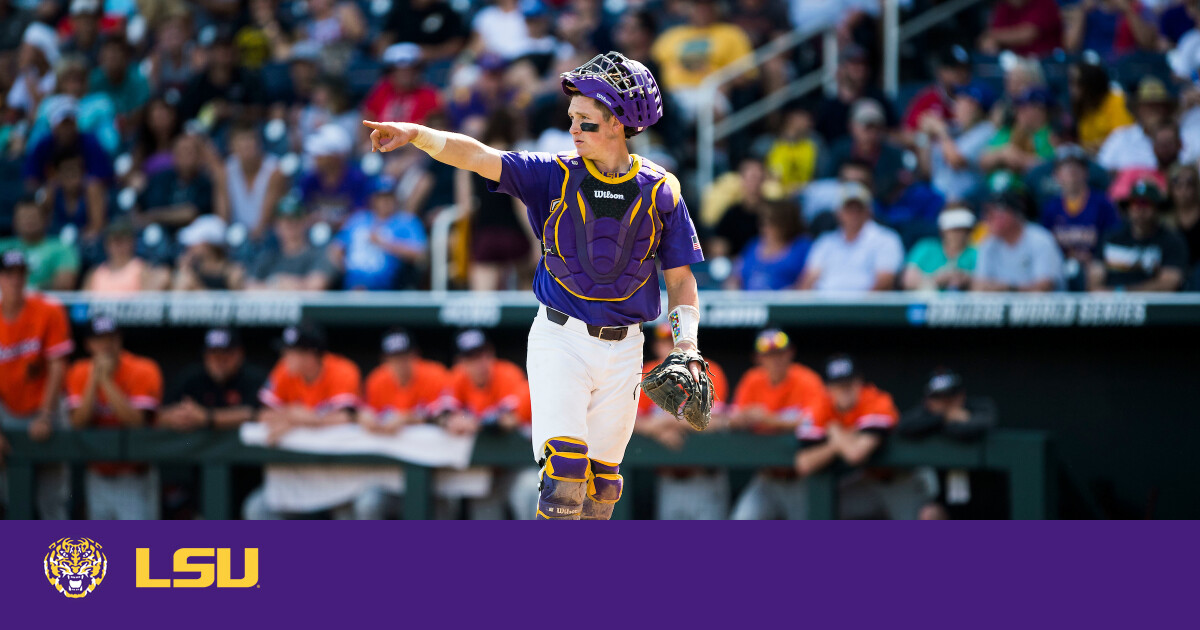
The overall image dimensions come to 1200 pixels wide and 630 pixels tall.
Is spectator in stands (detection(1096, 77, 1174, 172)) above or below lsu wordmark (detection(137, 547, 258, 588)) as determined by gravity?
above

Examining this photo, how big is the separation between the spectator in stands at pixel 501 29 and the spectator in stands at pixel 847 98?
2857mm

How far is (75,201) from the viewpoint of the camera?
10.4 m

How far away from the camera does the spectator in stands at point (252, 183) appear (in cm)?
1004

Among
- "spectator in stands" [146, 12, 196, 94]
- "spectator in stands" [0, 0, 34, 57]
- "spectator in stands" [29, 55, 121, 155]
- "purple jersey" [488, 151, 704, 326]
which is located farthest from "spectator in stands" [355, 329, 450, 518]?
"spectator in stands" [0, 0, 34, 57]

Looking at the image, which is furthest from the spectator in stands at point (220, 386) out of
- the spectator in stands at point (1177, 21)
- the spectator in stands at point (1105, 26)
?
the spectator in stands at point (1177, 21)

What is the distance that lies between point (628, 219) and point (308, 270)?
5.12 m

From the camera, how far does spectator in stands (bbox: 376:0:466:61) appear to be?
11.6 meters

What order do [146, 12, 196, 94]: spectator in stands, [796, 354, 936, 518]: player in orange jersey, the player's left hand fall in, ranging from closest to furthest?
the player's left hand → [796, 354, 936, 518]: player in orange jersey → [146, 12, 196, 94]: spectator in stands

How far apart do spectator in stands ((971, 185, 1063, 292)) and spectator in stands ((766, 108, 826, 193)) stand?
5.73ft

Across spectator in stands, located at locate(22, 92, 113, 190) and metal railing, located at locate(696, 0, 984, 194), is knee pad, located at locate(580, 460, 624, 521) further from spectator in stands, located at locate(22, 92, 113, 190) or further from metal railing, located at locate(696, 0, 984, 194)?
spectator in stands, located at locate(22, 92, 113, 190)

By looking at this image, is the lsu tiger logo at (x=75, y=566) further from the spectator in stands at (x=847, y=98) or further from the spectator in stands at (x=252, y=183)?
the spectator in stands at (x=847, y=98)

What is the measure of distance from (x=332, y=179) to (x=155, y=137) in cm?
212

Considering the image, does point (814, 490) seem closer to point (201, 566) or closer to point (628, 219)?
point (628, 219)

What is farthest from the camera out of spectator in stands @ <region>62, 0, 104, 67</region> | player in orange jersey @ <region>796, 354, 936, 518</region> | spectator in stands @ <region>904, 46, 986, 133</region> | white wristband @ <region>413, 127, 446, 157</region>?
spectator in stands @ <region>62, 0, 104, 67</region>
